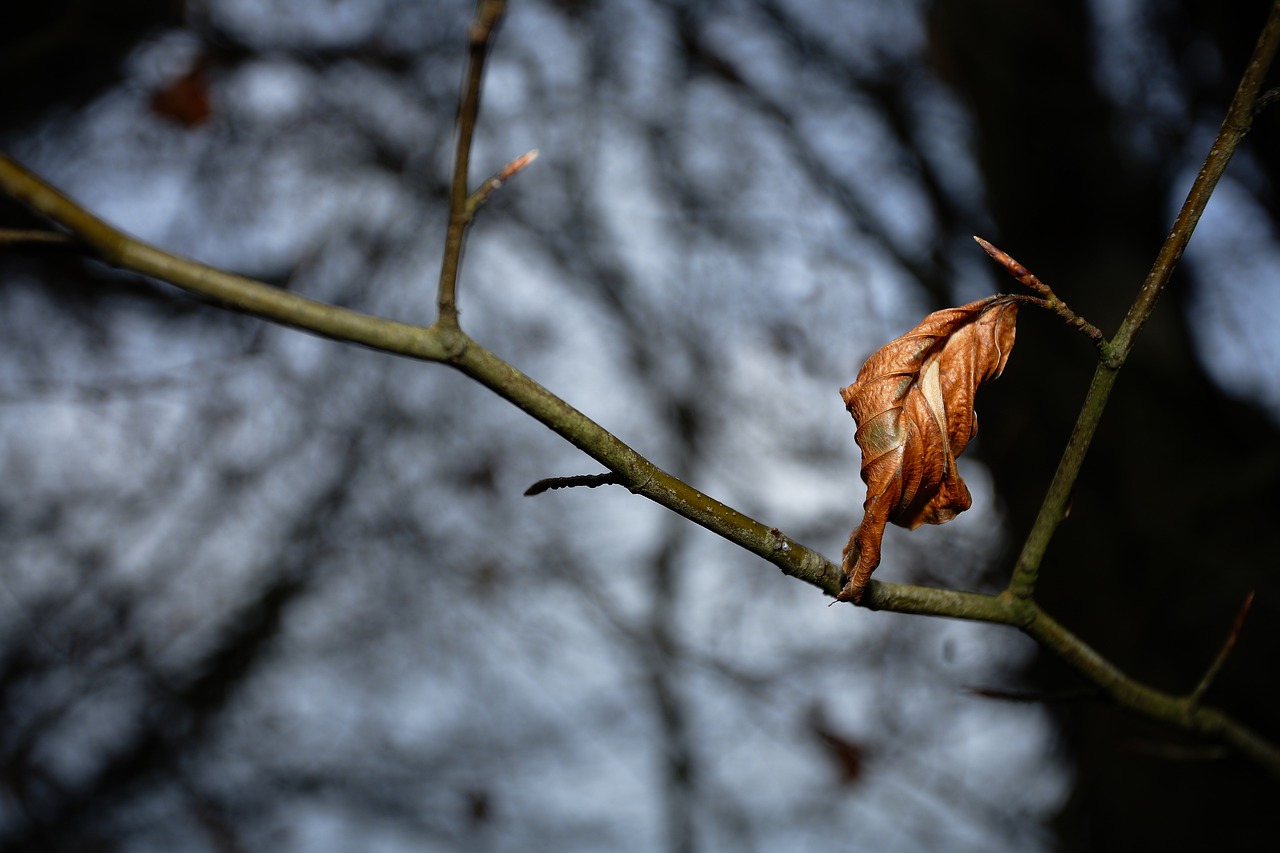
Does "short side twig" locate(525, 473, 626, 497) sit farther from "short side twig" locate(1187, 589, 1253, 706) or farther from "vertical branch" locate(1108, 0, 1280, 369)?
"short side twig" locate(1187, 589, 1253, 706)

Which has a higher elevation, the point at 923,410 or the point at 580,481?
the point at 923,410

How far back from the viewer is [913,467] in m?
0.72

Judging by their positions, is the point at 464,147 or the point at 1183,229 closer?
the point at 464,147

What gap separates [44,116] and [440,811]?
3.12m

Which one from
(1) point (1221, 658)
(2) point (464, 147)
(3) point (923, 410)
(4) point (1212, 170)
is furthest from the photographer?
(1) point (1221, 658)

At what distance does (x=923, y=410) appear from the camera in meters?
0.74

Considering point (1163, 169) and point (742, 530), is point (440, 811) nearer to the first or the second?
point (742, 530)

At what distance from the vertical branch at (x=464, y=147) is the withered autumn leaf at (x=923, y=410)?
1.26ft

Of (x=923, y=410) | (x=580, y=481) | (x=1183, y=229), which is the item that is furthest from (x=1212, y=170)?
(x=580, y=481)

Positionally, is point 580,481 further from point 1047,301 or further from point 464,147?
point 1047,301

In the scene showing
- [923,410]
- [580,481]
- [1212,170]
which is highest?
[1212,170]

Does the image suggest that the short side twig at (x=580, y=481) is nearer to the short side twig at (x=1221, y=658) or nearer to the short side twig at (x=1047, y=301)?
the short side twig at (x=1047, y=301)

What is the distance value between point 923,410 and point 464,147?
1.51 ft

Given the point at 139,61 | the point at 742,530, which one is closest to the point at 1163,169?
the point at 742,530
